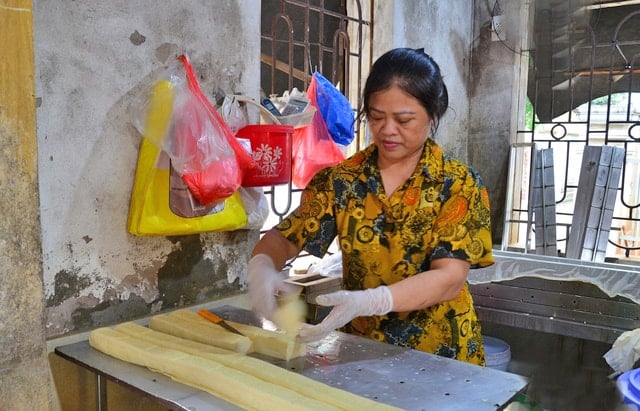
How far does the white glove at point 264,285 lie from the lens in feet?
5.49

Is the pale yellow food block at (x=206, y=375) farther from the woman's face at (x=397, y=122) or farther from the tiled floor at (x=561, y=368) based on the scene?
the tiled floor at (x=561, y=368)

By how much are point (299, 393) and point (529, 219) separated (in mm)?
3452

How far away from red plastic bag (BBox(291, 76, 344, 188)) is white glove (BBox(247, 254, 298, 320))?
2.99 feet

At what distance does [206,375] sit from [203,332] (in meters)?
0.34

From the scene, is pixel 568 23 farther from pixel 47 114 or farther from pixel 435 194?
pixel 47 114

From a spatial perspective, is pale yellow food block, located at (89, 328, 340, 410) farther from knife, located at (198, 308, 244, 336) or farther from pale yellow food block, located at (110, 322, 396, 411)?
knife, located at (198, 308, 244, 336)

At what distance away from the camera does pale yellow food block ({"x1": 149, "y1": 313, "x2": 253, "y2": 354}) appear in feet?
5.10

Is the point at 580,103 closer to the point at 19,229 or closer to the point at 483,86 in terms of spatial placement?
the point at 483,86

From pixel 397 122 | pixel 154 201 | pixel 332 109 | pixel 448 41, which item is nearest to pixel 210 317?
pixel 154 201

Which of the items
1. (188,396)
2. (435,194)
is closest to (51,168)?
(188,396)

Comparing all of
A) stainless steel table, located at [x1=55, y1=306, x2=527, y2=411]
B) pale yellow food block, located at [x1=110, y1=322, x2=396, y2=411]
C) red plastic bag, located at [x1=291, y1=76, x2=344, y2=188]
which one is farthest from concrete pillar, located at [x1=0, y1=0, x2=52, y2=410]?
red plastic bag, located at [x1=291, y1=76, x2=344, y2=188]

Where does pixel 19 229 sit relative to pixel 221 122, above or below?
below

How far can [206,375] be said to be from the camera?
1321 mm

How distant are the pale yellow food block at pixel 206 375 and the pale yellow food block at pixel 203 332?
13 cm
